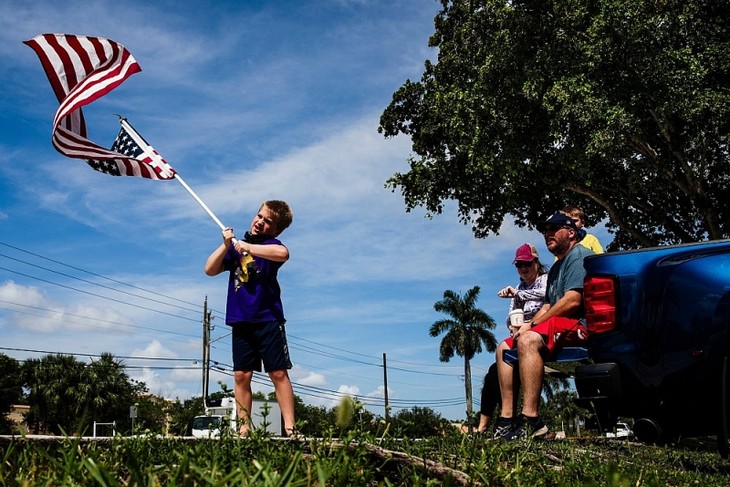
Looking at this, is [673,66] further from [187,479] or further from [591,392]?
[187,479]

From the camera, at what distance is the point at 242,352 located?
18.8ft

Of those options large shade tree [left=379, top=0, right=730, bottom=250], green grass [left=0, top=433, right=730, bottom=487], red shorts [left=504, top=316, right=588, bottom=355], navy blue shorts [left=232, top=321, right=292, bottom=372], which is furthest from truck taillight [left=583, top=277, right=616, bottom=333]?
large shade tree [left=379, top=0, right=730, bottom=250]

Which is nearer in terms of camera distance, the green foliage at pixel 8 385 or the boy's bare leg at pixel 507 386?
the boy's bare leg at pixel 507 386

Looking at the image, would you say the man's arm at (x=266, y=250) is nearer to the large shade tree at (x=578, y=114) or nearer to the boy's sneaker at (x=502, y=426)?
the boy's sneaker at (x=502, y=426)

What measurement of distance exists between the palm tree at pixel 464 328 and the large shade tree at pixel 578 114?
49.3 m

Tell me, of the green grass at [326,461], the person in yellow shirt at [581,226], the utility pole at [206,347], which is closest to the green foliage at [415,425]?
the green grass at [326,461]

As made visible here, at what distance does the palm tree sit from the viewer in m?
70.1

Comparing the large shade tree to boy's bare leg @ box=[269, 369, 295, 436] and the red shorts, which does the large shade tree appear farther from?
boy's bare leg @ box=[269, 369, 295, 436]

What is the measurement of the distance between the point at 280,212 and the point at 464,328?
2608 inches

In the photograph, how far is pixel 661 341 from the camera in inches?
188

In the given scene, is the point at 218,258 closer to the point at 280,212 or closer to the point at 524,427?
the point at 280,212

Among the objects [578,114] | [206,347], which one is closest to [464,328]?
[206,347]

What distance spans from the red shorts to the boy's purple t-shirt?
2169 millimetres

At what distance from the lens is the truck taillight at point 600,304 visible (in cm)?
499
